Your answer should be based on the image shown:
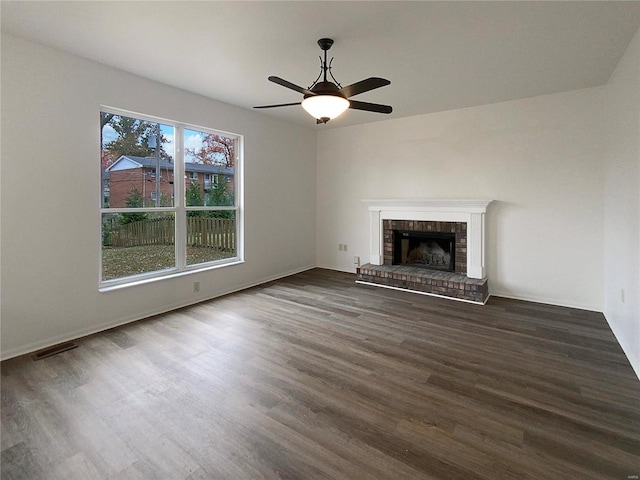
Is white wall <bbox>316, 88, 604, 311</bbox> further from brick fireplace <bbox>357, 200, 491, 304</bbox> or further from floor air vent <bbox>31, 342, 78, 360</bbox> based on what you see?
floor air vent <bbox>31, 342, 78, 360</bbox>

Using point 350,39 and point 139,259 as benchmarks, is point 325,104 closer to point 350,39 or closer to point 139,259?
point 350,39

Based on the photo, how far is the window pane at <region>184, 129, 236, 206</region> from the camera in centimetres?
422

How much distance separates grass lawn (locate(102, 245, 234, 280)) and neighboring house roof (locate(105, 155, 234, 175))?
0.91m

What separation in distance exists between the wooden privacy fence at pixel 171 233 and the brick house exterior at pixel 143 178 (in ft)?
0.82

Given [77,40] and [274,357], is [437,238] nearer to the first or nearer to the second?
[274,357]

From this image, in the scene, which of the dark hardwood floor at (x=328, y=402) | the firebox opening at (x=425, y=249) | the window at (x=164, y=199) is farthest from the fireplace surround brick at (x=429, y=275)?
the window at (x=164, y=199)

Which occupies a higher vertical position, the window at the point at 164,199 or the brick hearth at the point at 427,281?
the window at the point at 164,199

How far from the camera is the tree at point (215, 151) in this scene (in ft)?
14.2

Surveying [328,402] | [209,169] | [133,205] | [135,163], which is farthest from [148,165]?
[328,402]

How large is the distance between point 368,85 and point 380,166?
3273 millimetres

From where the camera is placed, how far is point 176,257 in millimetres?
4141

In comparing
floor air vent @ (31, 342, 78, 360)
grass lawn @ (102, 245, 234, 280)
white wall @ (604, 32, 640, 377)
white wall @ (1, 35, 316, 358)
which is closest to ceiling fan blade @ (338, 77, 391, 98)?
white wall @ (604, 32, 640, 377)

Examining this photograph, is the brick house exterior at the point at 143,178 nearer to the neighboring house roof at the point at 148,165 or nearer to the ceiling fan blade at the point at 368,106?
the neighboring house roof at the point at 148,165

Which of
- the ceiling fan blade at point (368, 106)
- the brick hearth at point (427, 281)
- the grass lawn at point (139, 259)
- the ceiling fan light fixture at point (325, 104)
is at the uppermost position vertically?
the ceiling fan blade at point (368, 106)
